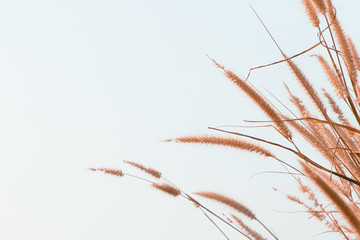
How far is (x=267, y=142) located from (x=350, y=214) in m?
0.30

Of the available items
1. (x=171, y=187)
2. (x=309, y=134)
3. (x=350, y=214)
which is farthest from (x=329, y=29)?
(x=171, y=187)

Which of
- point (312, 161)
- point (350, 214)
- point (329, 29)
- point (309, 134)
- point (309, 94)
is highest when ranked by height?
point (329, 29)

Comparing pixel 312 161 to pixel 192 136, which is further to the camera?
pixel 192 136

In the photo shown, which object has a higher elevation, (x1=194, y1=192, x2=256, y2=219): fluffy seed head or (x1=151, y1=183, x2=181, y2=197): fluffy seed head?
(x1=151, y1=183, x2=181, y2=197): fluffy seed head

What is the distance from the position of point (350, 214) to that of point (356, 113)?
357 mm

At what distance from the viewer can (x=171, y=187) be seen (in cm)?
158

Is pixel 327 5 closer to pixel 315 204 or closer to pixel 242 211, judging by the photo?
pixel 315 204

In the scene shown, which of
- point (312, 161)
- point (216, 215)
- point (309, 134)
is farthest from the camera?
point (216, 215)

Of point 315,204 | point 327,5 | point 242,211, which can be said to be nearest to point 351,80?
point 327,5

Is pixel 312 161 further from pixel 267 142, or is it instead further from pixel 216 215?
pixel 216 215

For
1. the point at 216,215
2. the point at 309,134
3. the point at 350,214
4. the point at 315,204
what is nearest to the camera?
the point at 350,214

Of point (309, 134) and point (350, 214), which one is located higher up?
point (309, 134)

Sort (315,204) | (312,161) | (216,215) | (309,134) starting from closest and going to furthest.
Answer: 1. (312,161)
2. (309,134)
3. (315,204)
4. (216,215)

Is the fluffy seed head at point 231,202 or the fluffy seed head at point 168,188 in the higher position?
the fluffy seed head at point 168,188
